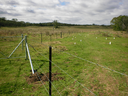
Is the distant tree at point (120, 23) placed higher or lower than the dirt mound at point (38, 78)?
higher

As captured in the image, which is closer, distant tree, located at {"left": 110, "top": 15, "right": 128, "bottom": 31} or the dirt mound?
the dirt mound

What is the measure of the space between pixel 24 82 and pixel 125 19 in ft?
173

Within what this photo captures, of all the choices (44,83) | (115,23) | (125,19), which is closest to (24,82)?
(44,83)

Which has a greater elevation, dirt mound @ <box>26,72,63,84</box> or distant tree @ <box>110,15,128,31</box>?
distant tree @ <box>110,15,128,31</box>

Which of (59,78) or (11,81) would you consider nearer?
(11,81)

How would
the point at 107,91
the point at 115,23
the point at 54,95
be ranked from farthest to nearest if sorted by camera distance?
the point at 115,23, the point at 107,91, the point at 54,95

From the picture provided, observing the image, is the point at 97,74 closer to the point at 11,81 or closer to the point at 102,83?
the point at 102,83

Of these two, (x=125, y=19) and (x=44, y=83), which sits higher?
(x=125, y=19)

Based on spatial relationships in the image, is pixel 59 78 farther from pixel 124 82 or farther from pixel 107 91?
pixel 124 82

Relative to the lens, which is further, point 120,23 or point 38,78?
point 120,23

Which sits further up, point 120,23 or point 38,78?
point 120,23

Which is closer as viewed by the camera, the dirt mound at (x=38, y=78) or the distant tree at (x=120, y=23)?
the dirt mound at (x=38, y=78)

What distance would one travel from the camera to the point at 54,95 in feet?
12.7

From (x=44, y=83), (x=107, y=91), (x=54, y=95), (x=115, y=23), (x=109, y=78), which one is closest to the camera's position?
(x=54, y=95)
